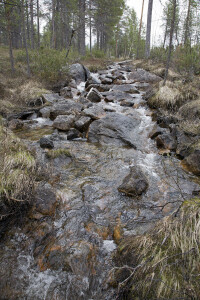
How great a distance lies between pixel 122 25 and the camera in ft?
129

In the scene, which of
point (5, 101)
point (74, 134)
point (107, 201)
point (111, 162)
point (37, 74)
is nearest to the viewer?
point (107, 201)

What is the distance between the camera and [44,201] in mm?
3572

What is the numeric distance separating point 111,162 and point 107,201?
1751 millimetres

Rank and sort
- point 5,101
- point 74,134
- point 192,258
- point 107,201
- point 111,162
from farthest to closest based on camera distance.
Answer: point 5,101
point 74,134
point 111,162
point 107,201
point 192,258

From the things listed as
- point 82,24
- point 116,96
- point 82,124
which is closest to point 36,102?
point 82,124

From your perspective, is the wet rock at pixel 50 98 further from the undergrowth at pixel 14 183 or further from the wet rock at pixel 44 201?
the wet rock at pixel 44 201

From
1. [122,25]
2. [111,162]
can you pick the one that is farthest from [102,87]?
[122,25]

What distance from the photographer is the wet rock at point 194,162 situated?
5.13 m

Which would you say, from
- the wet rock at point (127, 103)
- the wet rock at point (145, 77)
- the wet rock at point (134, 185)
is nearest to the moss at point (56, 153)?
the wet rock at point (134, 185)

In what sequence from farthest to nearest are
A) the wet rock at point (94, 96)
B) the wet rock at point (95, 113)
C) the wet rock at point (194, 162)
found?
the wet rock at point (94, 96) → the wet rock at point (95, 113) → the wet rock at point (194, 162)

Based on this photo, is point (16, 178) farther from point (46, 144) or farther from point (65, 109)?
point (65, 109)

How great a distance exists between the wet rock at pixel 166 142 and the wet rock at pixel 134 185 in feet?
8.04

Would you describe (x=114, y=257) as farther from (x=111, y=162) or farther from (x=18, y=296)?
(x=111, y=162)

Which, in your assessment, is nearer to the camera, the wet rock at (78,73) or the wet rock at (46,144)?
the wet rock at (46,144)
